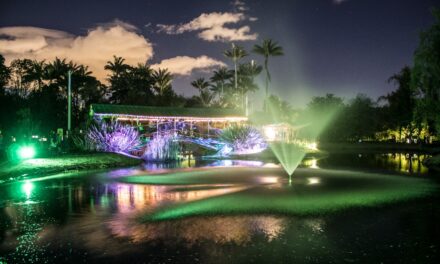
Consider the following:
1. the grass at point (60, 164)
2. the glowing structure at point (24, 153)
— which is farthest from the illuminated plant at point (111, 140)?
the glowing structure at point (24, 153)

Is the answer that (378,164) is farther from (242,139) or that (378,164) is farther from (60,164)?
(60,164)

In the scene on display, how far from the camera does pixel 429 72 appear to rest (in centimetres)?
3138

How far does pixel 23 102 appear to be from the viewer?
5844cm

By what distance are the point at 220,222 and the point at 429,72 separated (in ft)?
90.1

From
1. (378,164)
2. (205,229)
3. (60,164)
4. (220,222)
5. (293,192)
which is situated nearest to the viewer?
(205,229)

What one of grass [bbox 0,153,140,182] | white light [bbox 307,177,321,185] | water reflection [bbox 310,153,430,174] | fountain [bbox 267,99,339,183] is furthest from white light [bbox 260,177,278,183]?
fountain [bbox 267,99,339,183]

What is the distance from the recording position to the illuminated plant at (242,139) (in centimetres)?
3875

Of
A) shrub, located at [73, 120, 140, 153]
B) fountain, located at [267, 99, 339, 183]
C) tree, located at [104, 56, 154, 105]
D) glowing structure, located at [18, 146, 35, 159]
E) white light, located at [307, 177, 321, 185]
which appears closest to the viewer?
white light, located at [307, 177, 321, 185]

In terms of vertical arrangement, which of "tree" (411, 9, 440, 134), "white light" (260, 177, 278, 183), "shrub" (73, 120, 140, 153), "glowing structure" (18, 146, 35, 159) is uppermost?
"tree" (411, 9, 440, 134)

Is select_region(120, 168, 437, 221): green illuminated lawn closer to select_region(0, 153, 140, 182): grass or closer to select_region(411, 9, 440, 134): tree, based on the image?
select_region(0, 153, 140, 182): grass

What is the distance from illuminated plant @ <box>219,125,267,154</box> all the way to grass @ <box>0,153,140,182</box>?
1174 centimetres

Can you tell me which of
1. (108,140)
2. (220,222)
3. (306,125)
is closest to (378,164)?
(108,140)

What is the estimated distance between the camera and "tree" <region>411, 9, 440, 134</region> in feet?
101

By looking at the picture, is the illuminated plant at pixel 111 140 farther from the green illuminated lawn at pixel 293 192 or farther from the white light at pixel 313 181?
the white light at pixel 313 181
